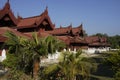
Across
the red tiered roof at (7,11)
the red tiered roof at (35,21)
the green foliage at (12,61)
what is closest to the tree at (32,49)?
the green foliage at (12,61)

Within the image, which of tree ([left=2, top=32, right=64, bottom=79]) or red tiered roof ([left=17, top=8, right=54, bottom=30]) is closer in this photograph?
tree ([left=2, top=32, right=64, bottom=79])

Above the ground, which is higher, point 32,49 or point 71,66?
point 32,49

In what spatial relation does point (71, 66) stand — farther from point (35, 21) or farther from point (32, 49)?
point (35, 21)

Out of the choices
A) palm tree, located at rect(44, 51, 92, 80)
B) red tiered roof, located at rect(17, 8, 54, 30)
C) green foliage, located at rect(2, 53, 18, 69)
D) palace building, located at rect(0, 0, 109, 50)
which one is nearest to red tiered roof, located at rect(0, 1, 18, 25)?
palace building, located at rect(0, 0, 109, 50)

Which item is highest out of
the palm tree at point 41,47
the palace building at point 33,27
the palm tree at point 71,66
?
the palace building at point 33,27

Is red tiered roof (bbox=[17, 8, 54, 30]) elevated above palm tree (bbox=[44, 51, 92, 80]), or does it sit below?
above

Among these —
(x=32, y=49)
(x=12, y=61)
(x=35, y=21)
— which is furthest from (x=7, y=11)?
(x=32, y=49)

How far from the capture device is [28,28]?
112 feet

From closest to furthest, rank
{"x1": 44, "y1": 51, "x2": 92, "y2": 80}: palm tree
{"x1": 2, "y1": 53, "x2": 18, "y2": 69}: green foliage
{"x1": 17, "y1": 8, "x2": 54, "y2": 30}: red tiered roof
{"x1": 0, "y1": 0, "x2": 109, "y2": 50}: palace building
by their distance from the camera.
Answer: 1. {"x1": 44, "y1": 51, "x2": 92, "y2": 80}: palm tree
2. {"x1": 2, "y1": 53, "x2": 18, "y2": 69}: green foliage
3. {"x1": 0, "y1": 0, "x2": 109, "y2": 50}: palace building
4. {"x1": 17, "y1": 8, "x2": 54, "y2": 30}: red tiered roof

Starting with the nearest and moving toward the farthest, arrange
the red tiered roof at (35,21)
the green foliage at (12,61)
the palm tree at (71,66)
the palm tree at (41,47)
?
the palm tree at (71,66), the palm tree at (41,47), the green foliage at (12,61), the red tiered roof at (35,21)

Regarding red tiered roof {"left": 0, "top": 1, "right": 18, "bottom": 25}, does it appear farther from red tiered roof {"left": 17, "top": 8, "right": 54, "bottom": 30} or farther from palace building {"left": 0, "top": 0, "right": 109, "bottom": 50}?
red tiered roof {"left": 17, "top": 8, "right": 54, "bottom": 30}

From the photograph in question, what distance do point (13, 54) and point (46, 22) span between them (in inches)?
787

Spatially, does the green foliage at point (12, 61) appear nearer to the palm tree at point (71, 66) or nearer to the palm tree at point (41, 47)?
the palm tree at point (41, 47)

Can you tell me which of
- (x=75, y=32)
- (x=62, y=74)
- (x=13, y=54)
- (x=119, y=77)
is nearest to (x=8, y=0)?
(x=13, y=54)
